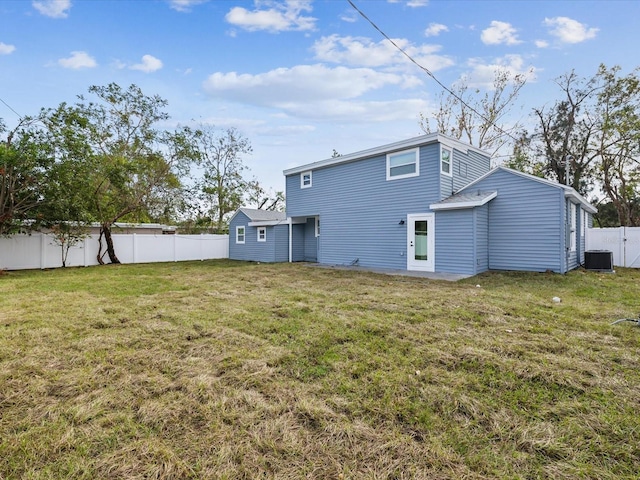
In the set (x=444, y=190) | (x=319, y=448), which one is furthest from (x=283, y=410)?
(x=444, y=190)

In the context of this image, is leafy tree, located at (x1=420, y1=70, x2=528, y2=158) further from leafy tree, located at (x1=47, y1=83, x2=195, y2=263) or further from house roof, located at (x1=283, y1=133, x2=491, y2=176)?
leafy tree, located at (x1=47, y1=83, x2=195, y2=263)

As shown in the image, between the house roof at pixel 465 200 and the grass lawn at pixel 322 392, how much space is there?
4.23 metres

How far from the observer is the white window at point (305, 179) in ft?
46.2

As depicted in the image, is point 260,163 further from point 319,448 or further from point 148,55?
point 319,448

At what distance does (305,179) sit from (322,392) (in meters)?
12.3

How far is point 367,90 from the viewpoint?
11523 mm

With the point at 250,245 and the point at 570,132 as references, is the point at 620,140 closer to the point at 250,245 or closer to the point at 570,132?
the point at 570,132

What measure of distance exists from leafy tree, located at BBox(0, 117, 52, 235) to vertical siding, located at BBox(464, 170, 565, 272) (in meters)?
14.4

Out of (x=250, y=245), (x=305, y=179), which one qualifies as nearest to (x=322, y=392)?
(x=305, y=179)

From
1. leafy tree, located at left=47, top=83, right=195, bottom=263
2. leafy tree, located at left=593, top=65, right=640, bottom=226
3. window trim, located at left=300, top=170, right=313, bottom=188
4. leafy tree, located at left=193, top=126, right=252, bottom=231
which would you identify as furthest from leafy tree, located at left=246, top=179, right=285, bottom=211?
leafy tree, located at left=593, top=65, right=640, bottom=226

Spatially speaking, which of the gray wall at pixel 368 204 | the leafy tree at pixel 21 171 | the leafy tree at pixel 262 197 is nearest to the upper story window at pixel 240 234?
the gray wall at pixel 368 204

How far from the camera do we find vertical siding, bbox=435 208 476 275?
9305mm

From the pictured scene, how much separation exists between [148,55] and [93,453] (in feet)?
41.3

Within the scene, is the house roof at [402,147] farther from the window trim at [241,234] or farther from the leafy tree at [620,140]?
the leafy tree at [620,140]
